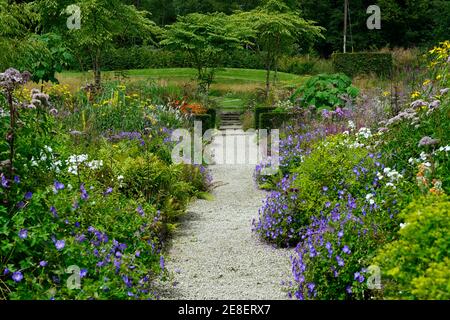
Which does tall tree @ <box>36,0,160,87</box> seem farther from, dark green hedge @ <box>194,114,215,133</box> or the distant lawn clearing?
the distant lawn clearing

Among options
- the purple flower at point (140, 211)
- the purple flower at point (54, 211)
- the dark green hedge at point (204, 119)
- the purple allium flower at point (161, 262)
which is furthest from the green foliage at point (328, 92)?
the purple flower at point (54, 211)

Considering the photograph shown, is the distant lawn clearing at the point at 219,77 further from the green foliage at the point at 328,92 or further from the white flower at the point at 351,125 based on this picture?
the white flower at the point at 351,125

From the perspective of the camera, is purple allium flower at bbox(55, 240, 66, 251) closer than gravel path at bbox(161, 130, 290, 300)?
Yes

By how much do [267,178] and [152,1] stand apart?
103 feet

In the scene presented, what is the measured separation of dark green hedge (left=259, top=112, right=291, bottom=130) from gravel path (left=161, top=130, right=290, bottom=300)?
5067mm

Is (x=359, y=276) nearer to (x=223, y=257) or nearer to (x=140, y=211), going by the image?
(x=223, y=257)

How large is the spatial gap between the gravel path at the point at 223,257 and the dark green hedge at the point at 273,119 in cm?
507

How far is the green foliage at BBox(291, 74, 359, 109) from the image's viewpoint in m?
10.2

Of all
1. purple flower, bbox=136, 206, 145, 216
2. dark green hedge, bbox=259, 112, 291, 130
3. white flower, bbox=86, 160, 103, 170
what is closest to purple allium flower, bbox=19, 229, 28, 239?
purple flower, bbox=136, 206, 145, 216

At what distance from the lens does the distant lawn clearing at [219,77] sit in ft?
67.2

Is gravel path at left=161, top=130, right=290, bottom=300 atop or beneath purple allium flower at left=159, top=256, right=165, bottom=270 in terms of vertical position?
beneath

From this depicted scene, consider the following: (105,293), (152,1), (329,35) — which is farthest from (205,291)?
(152,1)
